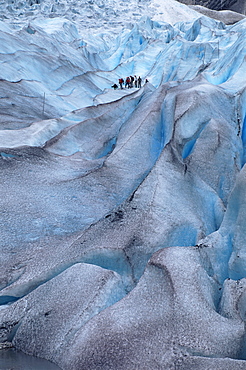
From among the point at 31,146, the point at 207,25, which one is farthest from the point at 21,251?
the point at 207,25

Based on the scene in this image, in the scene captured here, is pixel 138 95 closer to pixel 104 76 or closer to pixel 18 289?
pixel 104 76

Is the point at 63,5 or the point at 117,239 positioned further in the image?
the point at 63,5

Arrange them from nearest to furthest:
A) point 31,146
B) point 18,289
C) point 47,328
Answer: point 47,328 < point 18,289 < point 31,146

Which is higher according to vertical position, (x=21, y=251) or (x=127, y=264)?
(x=127, y=264)

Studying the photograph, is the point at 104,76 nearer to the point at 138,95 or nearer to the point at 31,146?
the point at 138,95

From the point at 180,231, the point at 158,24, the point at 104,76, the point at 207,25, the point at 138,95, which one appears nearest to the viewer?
the point at 180,231

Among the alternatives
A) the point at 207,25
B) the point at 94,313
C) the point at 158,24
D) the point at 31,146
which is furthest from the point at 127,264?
the point at 158,24
